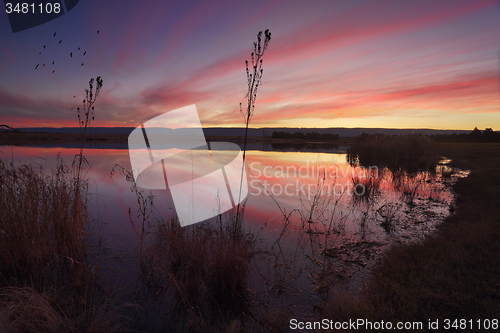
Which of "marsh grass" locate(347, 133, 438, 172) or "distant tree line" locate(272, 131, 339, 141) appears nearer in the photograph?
"marsh grass" locate(347, 133, 438, 172)

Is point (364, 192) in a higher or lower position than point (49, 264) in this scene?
higher

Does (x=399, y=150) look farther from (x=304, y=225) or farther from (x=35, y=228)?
(x=35, y=228)

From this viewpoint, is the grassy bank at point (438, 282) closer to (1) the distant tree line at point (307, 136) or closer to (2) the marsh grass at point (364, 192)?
(2) the marsh grass at point (364, 192)

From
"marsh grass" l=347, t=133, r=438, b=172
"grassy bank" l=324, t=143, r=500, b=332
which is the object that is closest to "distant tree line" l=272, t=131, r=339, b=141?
"marsh grass" l=347, t=133, r=438, b=172

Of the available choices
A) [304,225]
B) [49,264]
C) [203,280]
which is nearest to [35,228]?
[49,264]

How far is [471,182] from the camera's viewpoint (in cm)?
1172

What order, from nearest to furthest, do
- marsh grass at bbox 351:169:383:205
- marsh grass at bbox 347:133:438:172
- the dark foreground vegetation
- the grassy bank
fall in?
the dark foreground vegetation
the grassy bank
marsh grass at bbox 351:169:383:205
marsh grass at bbox 347:133:438:172

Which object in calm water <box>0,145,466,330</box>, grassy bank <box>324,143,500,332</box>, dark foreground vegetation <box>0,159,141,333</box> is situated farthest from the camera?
calm water <box>0,145,466,330</box>

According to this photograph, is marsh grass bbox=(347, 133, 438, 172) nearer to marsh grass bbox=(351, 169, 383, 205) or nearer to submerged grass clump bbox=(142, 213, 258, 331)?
marsh grass bbox=(351, 169, 383, 205)

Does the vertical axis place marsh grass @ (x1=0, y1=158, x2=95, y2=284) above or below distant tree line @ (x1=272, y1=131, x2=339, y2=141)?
below

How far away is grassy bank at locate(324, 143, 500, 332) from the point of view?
3.15 m

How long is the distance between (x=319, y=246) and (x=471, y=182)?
11.3 m

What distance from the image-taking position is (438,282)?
378cm

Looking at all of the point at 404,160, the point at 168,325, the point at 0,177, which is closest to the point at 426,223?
the point at 168,325
